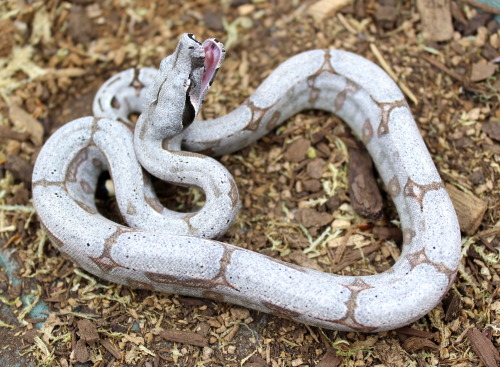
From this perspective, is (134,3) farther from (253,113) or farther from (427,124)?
(427,124)

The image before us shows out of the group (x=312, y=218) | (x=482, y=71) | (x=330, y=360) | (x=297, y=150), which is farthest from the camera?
(x=482, y=71)

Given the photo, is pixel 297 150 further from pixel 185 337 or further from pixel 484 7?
pixel 484 7

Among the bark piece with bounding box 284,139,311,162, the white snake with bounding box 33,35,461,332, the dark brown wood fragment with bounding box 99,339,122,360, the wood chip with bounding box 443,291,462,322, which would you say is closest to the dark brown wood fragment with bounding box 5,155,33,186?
the white snake with bounding box 33,35,461,332

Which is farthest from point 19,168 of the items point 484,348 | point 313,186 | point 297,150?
point 484,348

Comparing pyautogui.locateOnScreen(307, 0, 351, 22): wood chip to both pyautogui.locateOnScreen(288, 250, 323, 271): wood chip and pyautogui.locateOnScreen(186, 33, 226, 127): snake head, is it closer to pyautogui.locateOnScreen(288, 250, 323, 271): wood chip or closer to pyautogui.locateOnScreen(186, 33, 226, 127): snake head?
pyautogui.locateOnScreen(186, 33, 226, 127): snake head

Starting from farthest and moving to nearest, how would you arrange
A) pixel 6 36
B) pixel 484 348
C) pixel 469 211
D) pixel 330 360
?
pixel 6 36
pixel 469 211
pixel 330 360
pixel 484 348

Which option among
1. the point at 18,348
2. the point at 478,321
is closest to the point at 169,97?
the point at 18,348

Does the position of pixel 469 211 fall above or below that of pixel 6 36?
below
